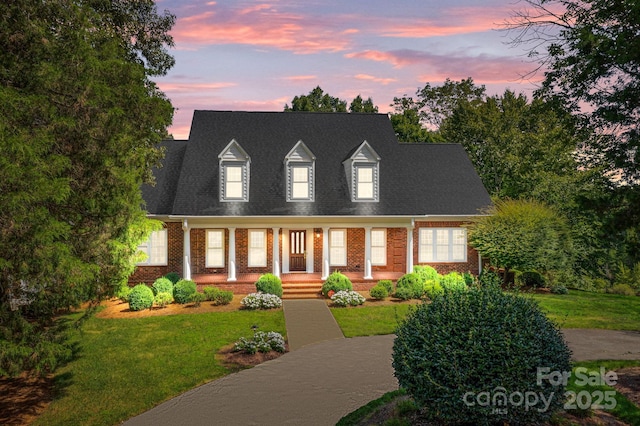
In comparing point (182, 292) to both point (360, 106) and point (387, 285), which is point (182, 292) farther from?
point (360, 106)

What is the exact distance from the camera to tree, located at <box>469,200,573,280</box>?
2369 cm

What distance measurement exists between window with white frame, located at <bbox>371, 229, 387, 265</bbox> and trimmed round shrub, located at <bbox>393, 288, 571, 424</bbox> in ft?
61.5

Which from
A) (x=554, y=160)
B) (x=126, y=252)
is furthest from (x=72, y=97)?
(x=554, y=160)

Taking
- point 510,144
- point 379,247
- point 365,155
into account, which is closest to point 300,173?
point 365,155

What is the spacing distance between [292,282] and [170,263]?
630cm

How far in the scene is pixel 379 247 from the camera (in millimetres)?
26328

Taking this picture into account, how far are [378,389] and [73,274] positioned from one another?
6386 millimetres

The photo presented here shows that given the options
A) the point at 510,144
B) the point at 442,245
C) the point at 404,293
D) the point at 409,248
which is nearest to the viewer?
the point at 404,293

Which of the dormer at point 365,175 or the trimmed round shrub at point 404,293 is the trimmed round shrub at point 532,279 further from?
the dormer at point 365,175

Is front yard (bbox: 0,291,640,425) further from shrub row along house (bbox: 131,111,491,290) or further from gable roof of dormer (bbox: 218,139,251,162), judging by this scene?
gable roof of dormer (bbox: 218,139,251,162)

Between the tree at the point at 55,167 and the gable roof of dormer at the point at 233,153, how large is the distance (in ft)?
35.9

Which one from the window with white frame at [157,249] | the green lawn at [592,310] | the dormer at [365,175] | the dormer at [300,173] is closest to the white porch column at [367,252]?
the dormer at [365,175]

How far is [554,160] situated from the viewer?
3419cm

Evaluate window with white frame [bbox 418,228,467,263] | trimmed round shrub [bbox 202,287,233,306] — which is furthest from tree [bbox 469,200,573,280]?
trimmed round shrub [bbox 202,287,233,306]
